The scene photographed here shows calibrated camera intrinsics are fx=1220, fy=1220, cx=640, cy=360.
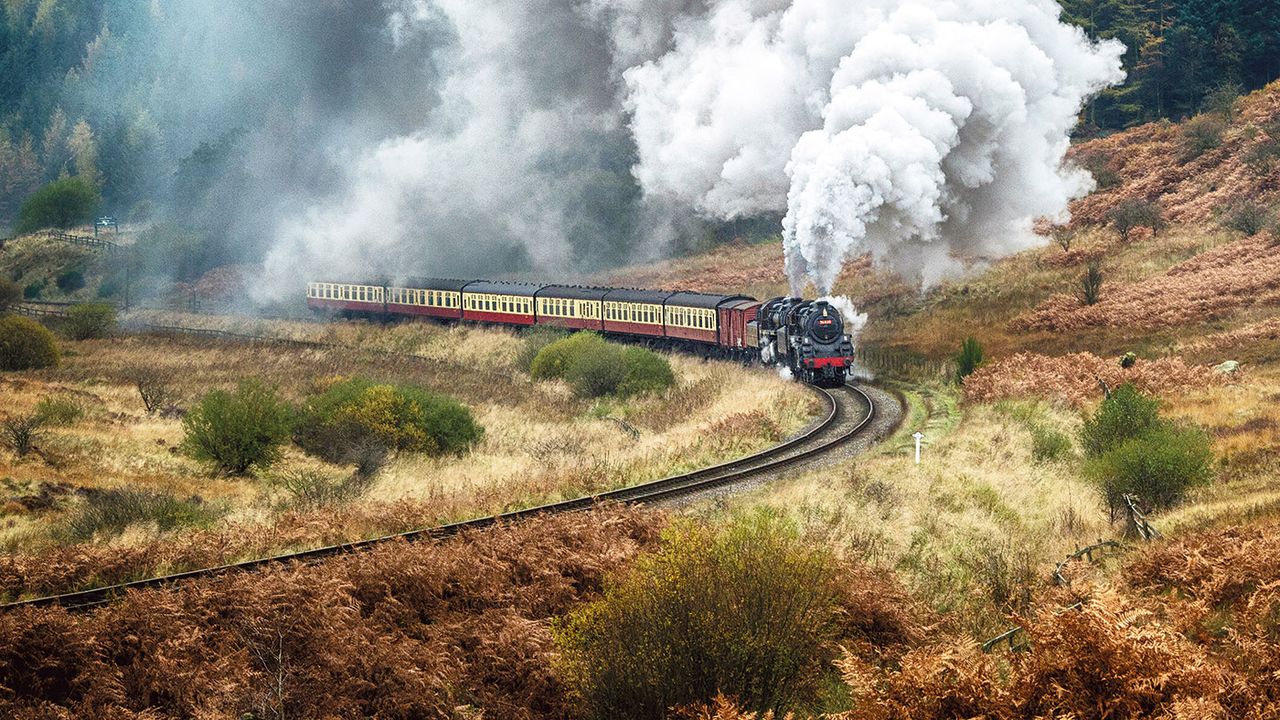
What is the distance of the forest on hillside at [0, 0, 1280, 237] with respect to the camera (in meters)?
67.1

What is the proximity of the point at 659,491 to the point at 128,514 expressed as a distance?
26.1 ft

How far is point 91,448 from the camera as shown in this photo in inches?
961

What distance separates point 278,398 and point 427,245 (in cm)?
3407

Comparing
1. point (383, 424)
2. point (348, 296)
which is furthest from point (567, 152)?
point (383, 424)

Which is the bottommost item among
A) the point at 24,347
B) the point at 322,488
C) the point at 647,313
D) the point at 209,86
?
the point at 322,488

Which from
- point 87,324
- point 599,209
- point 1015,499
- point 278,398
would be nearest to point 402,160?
point 599,209

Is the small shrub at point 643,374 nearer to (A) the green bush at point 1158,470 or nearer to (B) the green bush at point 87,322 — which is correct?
(A) the green bush at point 1158,470

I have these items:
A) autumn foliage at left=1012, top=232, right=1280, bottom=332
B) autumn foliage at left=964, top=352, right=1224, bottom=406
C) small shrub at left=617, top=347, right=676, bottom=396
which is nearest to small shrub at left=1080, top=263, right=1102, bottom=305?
autumn foliage at left=1012, top=232, right=1280, bottom=332

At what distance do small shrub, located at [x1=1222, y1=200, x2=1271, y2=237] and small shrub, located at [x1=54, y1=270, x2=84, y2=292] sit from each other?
219ft

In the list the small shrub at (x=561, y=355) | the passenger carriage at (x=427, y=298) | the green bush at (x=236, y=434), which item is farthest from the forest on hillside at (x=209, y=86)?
the green bush at (x=236, y=434)

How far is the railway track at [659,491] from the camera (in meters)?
13.9

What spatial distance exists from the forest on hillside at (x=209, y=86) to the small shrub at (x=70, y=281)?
7.79m

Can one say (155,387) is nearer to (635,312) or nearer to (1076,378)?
(635,312)

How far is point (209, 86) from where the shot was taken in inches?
5369
